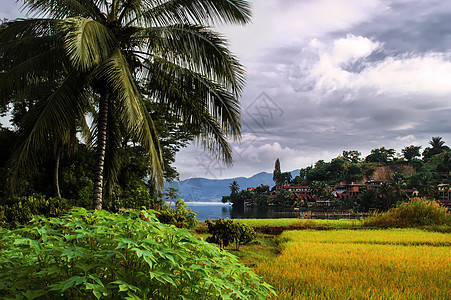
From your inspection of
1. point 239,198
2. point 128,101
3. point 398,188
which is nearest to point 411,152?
point 398,188

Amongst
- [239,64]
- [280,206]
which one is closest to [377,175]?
[280,206]

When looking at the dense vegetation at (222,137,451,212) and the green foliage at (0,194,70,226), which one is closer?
the green foliage at (0,194,70,226)

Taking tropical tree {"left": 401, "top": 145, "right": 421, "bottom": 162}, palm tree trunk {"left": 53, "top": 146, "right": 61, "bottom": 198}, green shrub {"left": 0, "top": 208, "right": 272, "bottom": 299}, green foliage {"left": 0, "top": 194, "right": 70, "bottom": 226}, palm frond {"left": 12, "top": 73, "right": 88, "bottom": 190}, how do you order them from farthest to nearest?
tropical tree {"left": 401, "top": 145, "right": 421, "bottom": 162}
palm tree trunk {"left": 53, "top": 146, "right": 61, "bottom": 198}
green foliage {"left": 0, "top": 194, "right": 70, "bottom": 226}
palm frond {"left": 12, "top": 73, "right": 88, "bottom": 190}
green shrub {"left": 0, "top": 208, "right": 272, "bottom": 299}

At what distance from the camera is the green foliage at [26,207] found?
877 centimetres

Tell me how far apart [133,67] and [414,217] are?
37.5 feet

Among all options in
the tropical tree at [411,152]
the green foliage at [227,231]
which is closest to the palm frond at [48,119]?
the green foliage at [227,231]

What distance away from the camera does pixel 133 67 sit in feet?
24.2

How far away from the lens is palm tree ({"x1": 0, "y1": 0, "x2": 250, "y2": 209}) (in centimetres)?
613

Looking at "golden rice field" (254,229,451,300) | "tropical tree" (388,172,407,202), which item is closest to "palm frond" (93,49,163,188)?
"golden rice field" (254,229,451,300)

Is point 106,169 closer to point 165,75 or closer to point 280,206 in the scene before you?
point 165,75

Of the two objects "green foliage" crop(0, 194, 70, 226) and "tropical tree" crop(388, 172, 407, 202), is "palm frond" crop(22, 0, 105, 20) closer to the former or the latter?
"green foliage" crop(0, 194, 70, 226)

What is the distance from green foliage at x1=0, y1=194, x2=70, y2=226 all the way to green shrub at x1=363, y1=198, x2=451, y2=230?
35.4ft

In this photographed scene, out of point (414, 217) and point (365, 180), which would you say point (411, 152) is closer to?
point (365, 180)

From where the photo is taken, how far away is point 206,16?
277 inches
